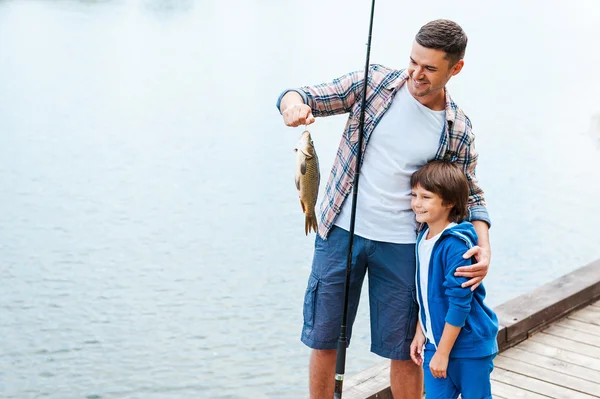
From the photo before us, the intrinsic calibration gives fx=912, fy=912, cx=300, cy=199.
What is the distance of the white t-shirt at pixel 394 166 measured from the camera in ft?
8.18

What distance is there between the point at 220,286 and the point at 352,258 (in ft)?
13.7

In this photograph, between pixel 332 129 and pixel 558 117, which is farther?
pixel 558 117

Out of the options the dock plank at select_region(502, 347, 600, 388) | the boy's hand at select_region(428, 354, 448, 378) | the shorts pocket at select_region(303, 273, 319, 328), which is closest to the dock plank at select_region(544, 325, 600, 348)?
the dock plank at select_region(502, 347, 600, 388)

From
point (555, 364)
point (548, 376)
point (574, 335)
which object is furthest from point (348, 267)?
point (574, 335)

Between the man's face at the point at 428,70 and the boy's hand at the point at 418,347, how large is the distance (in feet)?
2.28

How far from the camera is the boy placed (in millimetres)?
2465

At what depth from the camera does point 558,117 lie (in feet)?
42.2

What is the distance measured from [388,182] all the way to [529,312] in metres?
1.54

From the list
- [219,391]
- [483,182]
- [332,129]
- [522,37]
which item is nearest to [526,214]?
[483,182]

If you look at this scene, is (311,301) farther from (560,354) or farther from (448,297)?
(560,354)

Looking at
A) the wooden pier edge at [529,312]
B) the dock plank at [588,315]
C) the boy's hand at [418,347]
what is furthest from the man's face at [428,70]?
the dock plank at [588,315]

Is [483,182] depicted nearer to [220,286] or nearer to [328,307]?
Answer: [220,286]

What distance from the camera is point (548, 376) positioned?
343 cm

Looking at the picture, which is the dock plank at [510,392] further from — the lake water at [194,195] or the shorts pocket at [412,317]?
the lake water at [194,195]
